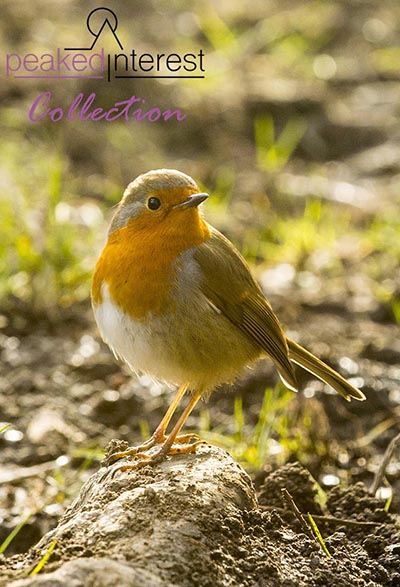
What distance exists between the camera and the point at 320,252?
20.5ft

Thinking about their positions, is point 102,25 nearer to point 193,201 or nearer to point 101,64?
point 101,64

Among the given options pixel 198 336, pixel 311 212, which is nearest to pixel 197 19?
pixel 311 212

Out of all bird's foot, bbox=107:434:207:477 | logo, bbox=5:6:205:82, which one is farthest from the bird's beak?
logo, bbox=5:6:205:82

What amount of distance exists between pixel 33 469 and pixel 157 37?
550cm

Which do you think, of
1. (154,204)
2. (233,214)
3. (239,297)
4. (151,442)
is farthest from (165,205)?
(233,214)

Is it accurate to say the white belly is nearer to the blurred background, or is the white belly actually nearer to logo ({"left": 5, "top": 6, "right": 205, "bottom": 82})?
the blurred background

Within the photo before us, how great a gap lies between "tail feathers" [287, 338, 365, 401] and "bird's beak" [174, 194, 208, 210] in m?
0.86

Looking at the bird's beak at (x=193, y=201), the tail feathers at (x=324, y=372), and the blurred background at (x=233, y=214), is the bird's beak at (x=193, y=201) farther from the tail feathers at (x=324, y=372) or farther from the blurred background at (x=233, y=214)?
the blurred background at (x=233, y=214)

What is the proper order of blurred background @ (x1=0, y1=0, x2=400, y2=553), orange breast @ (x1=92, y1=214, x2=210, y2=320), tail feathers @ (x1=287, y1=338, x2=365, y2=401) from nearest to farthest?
orange breast @ (x1=92, y1=214, x2=210, y2=320)
tail feathers @ (x1=287, y1=338, x2=365, y2=401)
blurred background @ (x1=0, y1=0, x2=400, y2=553)

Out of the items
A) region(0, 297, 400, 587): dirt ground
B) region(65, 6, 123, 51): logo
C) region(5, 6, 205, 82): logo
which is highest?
region(65, 6, 123, 51): logo

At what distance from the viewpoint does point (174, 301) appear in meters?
3.59

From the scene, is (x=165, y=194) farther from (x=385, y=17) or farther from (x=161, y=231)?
(x=385, y=17)

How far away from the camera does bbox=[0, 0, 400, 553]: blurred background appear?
14.7 ft

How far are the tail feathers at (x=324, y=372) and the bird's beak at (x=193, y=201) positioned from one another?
2.82 feet
